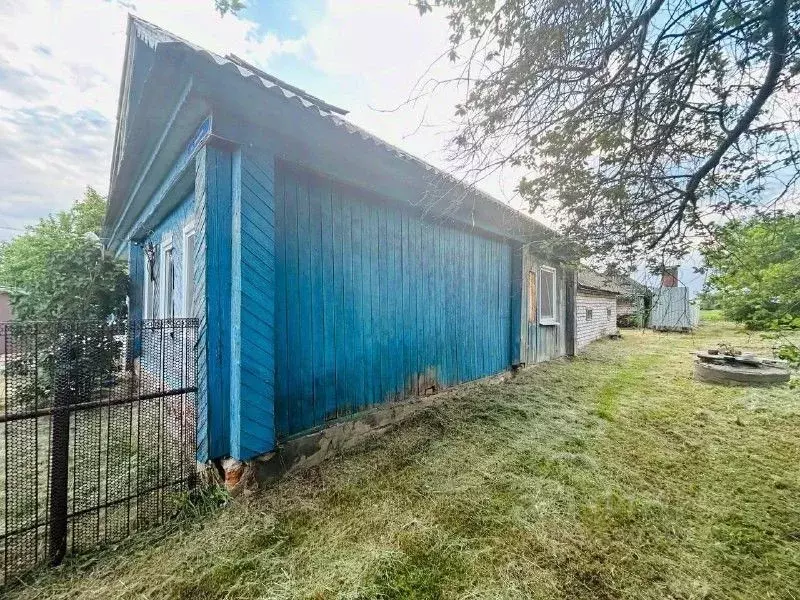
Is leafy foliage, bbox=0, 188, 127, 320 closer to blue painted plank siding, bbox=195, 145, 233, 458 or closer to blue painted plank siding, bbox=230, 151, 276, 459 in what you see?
blue painted plank siding, bbox=195, 145, 233, 458

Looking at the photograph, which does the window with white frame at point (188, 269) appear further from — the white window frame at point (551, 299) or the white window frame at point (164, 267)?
the white window frame at point (551, 299)

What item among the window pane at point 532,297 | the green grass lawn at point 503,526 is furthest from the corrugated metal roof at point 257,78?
the window pane at point 532,297

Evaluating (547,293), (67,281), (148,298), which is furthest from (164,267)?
(547,293)

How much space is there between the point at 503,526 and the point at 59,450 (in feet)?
8.85

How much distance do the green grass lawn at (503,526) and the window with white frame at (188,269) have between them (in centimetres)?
196

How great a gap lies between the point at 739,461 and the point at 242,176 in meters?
5.05

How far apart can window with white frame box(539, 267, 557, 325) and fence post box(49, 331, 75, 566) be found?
285 inches

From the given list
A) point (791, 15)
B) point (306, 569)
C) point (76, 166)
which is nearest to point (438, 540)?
point (306, 569)

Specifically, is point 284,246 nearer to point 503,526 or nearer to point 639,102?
point 503,526

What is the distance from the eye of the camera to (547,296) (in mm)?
7566

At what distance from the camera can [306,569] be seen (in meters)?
1.70

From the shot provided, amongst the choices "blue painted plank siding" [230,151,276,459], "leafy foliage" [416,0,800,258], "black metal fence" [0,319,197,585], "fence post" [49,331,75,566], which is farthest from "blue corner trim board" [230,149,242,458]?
"leafy foliage" [416,0,800,258]

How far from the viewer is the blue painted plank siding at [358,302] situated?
274cm

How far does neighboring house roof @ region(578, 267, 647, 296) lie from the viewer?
3.54 metres
